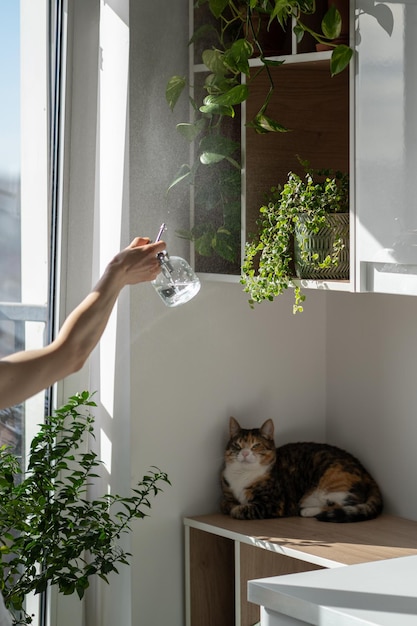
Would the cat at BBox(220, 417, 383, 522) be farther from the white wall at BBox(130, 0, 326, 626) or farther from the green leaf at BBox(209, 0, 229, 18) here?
the green leaf at BBox(209, 0, 229, 18)

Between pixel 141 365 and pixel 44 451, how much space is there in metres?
0.31

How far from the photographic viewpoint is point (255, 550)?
255cm

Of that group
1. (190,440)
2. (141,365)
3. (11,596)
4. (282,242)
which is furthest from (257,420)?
(11,596)

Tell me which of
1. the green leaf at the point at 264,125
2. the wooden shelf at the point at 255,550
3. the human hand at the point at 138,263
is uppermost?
the green leaf at the point at 264,125

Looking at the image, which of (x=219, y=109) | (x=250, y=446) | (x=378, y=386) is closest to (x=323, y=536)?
(x=250, y=446)

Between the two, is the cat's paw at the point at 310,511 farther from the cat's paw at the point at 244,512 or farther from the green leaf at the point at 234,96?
the green leaf at the point at 234,96

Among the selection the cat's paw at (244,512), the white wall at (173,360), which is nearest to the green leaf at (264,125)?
the white wall at (173,360)

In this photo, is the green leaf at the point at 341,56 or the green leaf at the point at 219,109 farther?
the green leaf at the point at 219,109

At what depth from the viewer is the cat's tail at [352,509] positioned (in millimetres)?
2617

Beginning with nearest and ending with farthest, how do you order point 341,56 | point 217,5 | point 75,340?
point 75,340 → point 341,56 → point 217,5

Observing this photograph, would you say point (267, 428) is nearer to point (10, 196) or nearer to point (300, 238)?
point (300, 238)

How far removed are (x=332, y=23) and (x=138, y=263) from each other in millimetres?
699

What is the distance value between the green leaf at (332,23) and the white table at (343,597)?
1.10 m

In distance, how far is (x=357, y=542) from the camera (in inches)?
94.8
